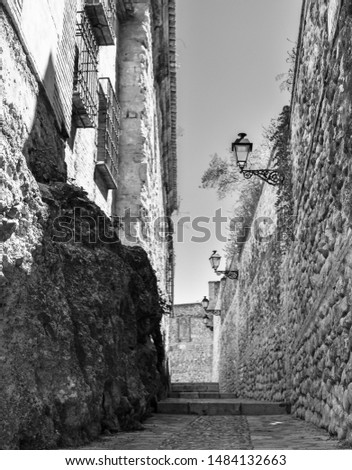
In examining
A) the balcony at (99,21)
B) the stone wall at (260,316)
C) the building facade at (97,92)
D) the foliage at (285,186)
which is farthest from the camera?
the stone wall at (260,316)

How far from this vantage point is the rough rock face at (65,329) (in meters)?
3.69

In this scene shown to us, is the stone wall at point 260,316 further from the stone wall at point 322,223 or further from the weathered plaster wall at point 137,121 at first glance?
the weathered plaster wall at point 137,121

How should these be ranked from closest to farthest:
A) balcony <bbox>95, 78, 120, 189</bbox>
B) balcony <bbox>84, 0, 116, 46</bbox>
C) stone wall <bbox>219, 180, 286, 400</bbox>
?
balcony <bbox>84, 0, 116, 46</bbox> → balcony <bbox>95, 78, 120, 189</bbox> → stone wall <bbox>219, 180, 286, 400</bbox>

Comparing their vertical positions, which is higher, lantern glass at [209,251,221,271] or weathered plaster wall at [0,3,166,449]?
lantern glass at [209,251,221,271]

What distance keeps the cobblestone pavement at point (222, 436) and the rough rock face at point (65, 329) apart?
0.77 ft

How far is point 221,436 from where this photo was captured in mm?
5348

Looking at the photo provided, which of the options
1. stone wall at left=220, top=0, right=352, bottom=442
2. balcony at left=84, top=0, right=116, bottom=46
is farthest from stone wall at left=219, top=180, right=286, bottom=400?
balcony at left=84, top=0, right=116, bottom=46

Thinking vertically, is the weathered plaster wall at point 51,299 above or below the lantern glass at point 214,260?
below

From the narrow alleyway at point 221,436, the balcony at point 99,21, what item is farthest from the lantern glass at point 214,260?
the narrow alleyway at point 221,436

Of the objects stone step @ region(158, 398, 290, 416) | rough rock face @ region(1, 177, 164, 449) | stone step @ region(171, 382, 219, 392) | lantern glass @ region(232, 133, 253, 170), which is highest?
lantern glass @ region(232, 133, 253, 170)

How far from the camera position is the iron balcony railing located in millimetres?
7621

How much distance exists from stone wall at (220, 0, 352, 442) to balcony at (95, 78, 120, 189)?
2540 millimetres

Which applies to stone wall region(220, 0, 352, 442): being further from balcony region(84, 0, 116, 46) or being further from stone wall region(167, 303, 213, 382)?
stone wall region(167, 303, 213, 382)

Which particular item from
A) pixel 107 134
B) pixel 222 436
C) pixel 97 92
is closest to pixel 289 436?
pixel 222 436
